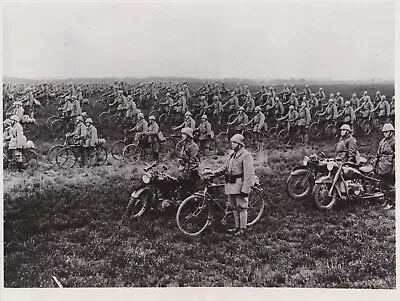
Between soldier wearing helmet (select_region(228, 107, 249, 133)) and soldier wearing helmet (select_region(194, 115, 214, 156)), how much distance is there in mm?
151

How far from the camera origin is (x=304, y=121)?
3217 mm

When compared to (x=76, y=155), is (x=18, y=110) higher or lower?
higher

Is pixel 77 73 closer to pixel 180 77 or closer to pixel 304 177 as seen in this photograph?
pixel 180 77

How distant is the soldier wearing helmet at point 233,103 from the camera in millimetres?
3186

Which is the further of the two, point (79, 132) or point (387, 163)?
point (79, 132)

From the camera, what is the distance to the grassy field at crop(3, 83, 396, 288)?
10.2 feet

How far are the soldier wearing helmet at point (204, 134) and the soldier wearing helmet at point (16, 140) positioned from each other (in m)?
1.21

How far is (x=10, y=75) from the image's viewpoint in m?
3.18

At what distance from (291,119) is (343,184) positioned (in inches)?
22.4

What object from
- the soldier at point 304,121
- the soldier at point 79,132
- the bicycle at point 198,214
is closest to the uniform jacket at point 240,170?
the bicycle at point 198,214

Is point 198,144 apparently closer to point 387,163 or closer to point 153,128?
point 153,128

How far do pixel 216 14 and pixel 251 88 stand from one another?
0.56m

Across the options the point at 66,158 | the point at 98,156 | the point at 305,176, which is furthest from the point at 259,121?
the point at 66,158

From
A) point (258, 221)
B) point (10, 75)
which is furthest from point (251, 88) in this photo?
point (10, 75)
